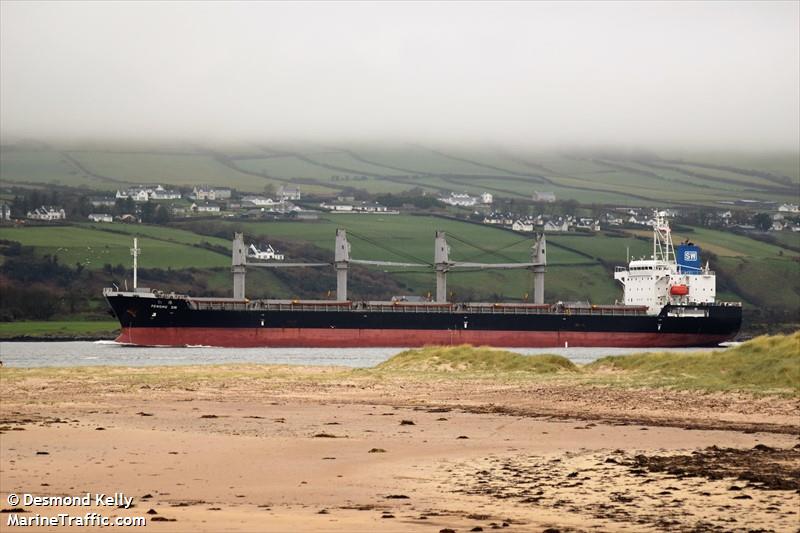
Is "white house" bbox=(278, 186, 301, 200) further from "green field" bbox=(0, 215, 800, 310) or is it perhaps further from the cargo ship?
the cargo ship

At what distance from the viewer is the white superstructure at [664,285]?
8388 cm

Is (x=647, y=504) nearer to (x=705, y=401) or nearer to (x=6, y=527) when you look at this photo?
(x=6, y=527)

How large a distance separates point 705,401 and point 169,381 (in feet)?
40.7

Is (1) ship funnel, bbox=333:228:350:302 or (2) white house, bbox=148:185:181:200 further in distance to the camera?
(2) white house, bbox=148:185:181:200

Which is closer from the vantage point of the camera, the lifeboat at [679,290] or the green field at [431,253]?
the lifeboat at [679,290]

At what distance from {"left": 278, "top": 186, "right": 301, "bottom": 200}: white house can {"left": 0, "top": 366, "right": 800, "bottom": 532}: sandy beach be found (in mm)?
160174

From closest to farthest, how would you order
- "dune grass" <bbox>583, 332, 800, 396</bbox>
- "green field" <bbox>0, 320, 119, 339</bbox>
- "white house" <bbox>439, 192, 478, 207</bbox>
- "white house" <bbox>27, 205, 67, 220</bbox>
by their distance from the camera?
1. "dune grass" <bbox>583, 332, 800, 396</bbox>
2. "green field" <bbox>0, 320, 119, 339</bbox>
3. "white house" <bbox>27, 205, 67, 220</bbox>
4. "white house" <bbox>439, 192, 478, 207</bbox>

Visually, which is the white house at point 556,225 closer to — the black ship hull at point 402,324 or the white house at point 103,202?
the white house at point 103,202

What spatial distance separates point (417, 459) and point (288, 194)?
173 m

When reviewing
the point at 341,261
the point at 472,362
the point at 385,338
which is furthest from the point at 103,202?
the point at 472,362

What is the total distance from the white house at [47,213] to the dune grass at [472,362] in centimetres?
12460

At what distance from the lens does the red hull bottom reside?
74438 millimetres

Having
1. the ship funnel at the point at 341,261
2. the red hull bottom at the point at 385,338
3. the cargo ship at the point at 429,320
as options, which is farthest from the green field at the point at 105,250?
the red hull bottom at the point at 385,338

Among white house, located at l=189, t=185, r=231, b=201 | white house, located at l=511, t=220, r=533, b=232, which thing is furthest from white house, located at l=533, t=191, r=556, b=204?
white house, located at l=189, t=185, r=231, b=201
